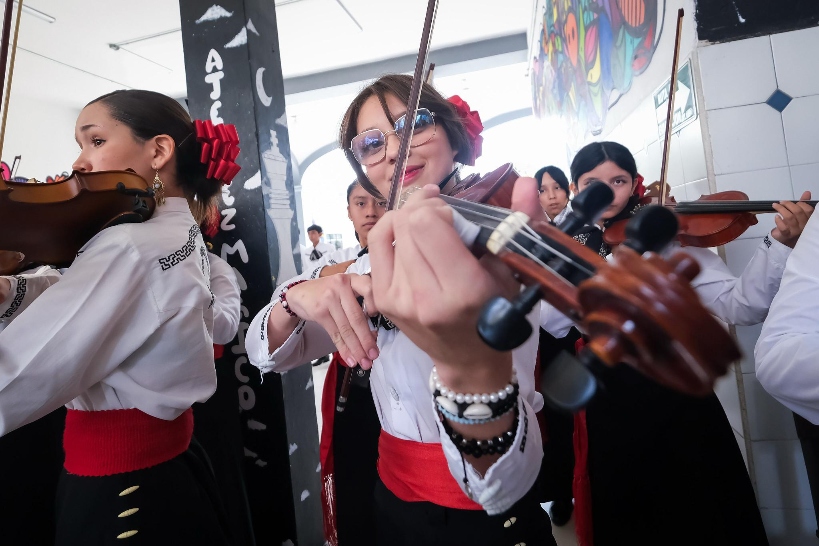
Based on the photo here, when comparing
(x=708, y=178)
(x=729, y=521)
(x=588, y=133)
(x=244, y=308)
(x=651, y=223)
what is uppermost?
(x=588, y=133)

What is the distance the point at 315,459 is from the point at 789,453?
1.62 meters

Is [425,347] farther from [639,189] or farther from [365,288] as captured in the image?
[639,189]

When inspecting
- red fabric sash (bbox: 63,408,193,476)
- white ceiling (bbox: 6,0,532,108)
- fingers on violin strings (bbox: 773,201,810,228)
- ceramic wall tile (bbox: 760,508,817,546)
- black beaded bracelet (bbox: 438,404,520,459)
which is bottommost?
ceramic wall tile (bbox: 760,508,817,546)

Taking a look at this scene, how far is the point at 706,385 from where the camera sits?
293 millimetres

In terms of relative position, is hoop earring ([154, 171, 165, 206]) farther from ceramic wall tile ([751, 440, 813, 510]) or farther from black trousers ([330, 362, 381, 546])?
ceramic wall tile ([751, 440, 813, 510])

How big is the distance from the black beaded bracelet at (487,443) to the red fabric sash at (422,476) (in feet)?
0.82

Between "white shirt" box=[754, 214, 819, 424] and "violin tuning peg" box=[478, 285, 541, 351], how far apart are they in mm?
737

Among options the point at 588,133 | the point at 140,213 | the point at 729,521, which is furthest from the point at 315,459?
the point at 588,133

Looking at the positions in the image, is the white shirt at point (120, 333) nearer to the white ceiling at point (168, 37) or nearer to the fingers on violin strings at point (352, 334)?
the fingers on violin strings at point (352, 334)

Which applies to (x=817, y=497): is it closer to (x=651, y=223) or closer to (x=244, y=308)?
(x=651, y=223)

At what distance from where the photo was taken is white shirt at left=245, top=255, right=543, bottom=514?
0.56m

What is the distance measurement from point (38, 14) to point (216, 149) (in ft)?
11.5

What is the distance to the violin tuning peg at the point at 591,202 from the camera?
414mm

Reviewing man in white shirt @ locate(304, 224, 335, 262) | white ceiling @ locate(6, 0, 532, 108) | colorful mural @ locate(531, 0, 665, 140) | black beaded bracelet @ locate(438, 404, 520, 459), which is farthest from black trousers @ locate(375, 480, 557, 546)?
man in white shirt @ locate(304, 224, 335, 262)
